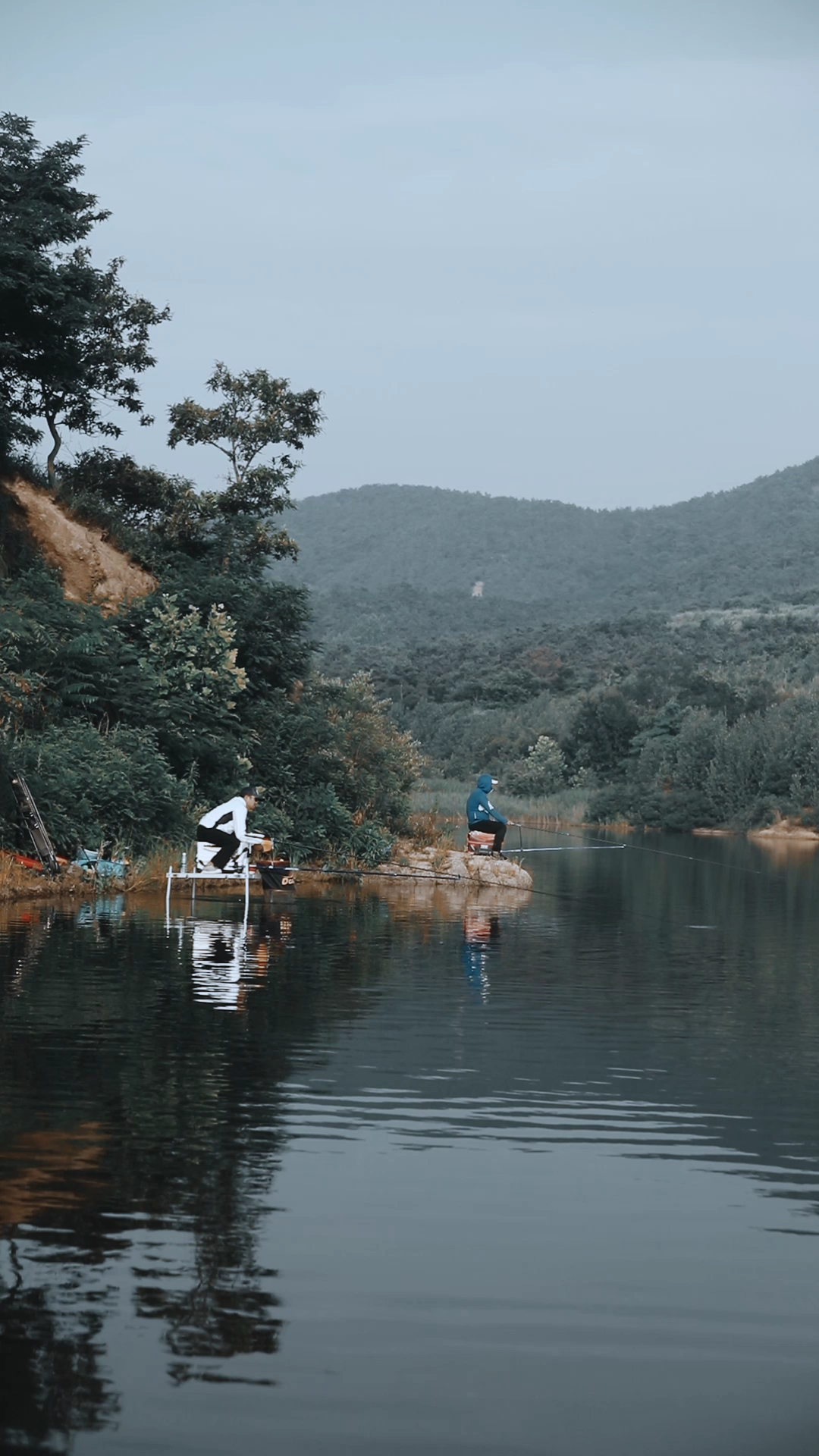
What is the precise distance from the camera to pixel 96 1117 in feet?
29.1

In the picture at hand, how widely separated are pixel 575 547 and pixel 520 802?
117m

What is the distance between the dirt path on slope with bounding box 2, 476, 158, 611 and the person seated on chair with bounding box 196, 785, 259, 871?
34.2 ft

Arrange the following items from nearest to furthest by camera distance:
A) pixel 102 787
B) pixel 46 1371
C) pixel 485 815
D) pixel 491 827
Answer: pixel 46 1371
pixel 102 787
pixel 485 815
pixel 491 827

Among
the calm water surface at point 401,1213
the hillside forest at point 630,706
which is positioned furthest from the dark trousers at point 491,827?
the hillside forest at point 630,706

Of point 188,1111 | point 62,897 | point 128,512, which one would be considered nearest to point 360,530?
point 128,512

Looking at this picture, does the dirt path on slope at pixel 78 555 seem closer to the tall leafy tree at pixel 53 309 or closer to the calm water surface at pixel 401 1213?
the tall leafy tree at pixel 53 309

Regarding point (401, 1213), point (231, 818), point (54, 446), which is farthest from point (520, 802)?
point (401, 1213)

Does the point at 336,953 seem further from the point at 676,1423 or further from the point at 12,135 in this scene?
the point at 12,135

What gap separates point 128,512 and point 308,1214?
2843 cm

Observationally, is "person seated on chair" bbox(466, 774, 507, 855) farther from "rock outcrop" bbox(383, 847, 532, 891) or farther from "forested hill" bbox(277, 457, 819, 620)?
"forested hill" bbox(277, 457, 819, 620)

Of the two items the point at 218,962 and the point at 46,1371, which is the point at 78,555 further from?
the point at 46,1371

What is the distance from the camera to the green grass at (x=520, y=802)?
5312 centimetres

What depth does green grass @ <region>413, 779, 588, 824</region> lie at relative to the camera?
5312cm

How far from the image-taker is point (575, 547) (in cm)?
17888
